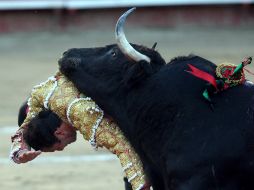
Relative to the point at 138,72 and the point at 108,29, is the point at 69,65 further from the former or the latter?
the point at 108,29

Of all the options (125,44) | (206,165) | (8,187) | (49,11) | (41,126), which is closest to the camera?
(206,165)

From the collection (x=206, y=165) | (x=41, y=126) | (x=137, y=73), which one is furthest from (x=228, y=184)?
(x=41, y=126)

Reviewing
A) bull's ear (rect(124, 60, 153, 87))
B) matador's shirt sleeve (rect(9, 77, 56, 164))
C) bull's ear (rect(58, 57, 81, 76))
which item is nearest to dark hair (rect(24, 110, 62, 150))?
matador's shirt sleeve (rect(9, 77, 56, 164))

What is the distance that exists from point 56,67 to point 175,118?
19.8 ft

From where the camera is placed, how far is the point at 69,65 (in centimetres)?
269

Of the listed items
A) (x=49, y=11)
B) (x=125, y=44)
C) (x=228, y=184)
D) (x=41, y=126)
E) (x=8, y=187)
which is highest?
(x=125, y=44)

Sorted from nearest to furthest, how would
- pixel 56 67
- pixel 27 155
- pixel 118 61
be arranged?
pixel 118 61 → pixel 27 155 → pixel 56 67

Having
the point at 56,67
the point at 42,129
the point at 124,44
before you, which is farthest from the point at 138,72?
the point at 56,67

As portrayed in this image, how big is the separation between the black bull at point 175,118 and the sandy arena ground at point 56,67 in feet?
6.69

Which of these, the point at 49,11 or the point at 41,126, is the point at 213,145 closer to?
the point at 41,126

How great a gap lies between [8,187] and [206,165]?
2538mm

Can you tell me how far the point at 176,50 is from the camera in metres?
9.16

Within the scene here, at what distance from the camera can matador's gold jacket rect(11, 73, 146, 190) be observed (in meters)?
2.59

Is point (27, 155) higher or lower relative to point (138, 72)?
lower
